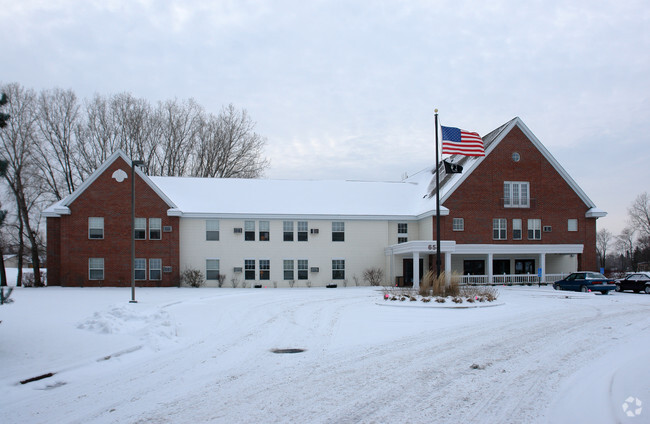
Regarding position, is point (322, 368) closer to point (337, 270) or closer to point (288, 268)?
point (288, 268)

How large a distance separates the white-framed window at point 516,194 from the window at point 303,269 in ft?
53.2

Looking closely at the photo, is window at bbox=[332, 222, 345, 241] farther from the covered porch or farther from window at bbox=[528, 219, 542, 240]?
window at bbox=[528, 219, 542, 240]

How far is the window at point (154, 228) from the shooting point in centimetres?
3659

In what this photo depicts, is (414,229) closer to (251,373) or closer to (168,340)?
(168,340)

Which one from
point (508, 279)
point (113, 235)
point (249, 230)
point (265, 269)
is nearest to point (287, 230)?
point (249, 230)

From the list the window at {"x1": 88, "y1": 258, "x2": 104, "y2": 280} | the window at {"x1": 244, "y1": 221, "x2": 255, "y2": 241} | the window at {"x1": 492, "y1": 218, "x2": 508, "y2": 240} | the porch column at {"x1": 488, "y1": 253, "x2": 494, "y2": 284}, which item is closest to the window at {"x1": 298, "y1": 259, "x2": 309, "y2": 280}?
the window at {"x1": 244, "y1": 221, "x2": 255, "y2": 241}

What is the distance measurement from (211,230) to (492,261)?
845 inches

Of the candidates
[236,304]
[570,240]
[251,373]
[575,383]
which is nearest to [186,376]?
[251,373]

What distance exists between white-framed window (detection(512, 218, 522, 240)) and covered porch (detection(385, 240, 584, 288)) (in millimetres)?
1413

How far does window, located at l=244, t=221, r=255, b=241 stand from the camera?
3831 cm

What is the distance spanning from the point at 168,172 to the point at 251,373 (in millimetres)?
47891

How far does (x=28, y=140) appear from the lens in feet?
138

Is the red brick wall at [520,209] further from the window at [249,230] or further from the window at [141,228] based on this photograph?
the window at [141,228]

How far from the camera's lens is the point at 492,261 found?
4022cm
